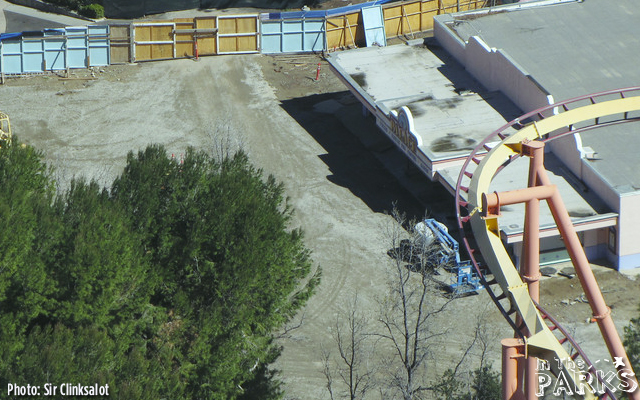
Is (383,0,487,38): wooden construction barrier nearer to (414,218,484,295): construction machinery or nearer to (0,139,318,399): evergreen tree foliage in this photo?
(414,218,484,295): construction machinery

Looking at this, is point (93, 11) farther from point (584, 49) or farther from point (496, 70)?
point (584, 49)

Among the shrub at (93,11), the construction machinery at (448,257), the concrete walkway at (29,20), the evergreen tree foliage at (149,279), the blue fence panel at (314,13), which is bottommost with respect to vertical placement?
the construction machinery at (448,257)

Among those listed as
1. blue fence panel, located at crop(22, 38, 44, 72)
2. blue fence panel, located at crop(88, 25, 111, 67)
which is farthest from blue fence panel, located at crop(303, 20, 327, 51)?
blue fence panel, located at crop(22, 38, 44, 72)

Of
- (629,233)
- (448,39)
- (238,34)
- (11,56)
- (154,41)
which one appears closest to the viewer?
(629,233)

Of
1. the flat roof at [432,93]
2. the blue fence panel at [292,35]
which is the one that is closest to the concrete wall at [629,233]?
the flat roof at [432,93]

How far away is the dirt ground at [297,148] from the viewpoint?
4400 cm

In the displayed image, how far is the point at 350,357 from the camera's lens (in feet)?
134

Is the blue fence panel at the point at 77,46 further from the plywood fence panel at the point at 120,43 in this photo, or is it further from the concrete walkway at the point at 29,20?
the concrete walkway at the point at 29,20

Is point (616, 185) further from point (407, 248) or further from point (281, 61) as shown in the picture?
point (281, 61)

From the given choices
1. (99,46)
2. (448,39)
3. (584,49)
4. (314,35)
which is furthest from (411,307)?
(99,46)

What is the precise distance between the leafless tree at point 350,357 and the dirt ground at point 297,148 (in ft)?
1.68

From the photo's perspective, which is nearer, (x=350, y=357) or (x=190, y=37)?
(x=350, y=357)

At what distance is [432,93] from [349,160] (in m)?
5.61

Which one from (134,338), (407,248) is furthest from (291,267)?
(407,248)
